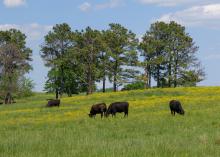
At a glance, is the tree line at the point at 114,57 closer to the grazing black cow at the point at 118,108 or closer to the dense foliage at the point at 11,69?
the dense foliage at the point at 11,69

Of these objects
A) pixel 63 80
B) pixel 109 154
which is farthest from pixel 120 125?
pixel 63 80

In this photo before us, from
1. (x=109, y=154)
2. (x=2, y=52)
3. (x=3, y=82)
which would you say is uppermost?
(x=2, y=52)

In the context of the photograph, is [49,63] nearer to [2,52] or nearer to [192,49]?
[2,52]

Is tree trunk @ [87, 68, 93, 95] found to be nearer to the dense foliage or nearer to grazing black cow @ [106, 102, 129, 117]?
the dense foliage

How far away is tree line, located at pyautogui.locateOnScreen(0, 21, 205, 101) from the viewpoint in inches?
3413

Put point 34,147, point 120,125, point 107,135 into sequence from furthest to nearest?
point 120,125 → point 107,135 → point 34,147

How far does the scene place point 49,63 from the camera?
91.3 metres

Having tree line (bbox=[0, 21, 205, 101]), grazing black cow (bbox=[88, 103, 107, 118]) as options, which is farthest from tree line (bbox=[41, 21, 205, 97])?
grazing black cow (bbox=[88, 103, 107, 118])

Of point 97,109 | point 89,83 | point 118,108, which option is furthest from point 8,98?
point 118,108

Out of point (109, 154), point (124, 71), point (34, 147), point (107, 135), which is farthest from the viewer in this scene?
point (124, 71)

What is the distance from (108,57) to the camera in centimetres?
8700

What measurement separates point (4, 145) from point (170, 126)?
32.5 ft

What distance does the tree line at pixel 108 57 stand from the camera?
8669 cm

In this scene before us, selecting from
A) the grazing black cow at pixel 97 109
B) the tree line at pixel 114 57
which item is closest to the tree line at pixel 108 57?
the tree line at pixel 114 57
